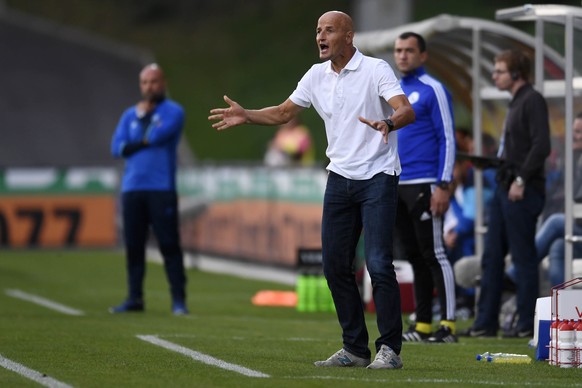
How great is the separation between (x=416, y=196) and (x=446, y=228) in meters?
3.72

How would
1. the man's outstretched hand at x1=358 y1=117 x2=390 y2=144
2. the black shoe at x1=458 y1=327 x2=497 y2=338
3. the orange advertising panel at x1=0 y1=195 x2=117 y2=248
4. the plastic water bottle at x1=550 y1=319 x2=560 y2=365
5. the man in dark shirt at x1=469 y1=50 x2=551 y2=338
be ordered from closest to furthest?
1. the man's outstretched hand at x1=358 y1=117 x2=390 y2=144
2. the plastic water bottle at x1=550 y1=319 x2=560 y2=365
3. the man in dark shirt at x1=469 y1=50 x2=551 y2=338
4. the black shoe at x1=458 y1=327 x2=497 y2=338
5. the orange advertising panel at x1=0 y1=195 x2=117 y2=248

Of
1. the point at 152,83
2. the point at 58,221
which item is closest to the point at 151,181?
the point at 152,83

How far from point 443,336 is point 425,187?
114cm

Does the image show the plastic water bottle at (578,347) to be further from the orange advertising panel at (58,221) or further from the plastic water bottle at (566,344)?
the orange advertising panel at (58,221)

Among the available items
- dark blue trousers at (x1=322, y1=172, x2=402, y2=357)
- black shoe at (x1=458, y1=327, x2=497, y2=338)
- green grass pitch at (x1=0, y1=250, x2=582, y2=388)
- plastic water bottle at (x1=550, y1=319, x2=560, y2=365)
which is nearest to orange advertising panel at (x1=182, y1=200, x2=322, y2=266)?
green grass pitch at (x1=0, y1=250, x2=582, y2=388)

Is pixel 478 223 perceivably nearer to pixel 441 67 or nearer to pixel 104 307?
pixel 441 67

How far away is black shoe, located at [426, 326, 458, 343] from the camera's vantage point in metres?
12.5

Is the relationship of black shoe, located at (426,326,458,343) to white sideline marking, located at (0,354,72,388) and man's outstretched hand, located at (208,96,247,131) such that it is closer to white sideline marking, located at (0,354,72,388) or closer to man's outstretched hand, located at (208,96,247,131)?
man's outstretched hand, located at (208,96,247,131)

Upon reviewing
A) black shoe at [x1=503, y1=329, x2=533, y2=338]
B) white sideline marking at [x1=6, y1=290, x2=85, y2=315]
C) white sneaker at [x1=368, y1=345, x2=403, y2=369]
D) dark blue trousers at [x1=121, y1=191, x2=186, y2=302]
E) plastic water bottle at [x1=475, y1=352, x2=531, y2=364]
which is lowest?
white sideline marking at [x1=6, y1=290, x2=85, y2=315]

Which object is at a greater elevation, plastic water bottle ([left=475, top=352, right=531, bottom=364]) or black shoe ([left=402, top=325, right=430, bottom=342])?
plastic water bottle ([left=475, top=352, right=531, bottom=364])

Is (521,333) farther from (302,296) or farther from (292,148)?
(292,148)

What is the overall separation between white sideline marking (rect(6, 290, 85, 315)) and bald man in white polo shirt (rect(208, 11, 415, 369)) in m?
5.45

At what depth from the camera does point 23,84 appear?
163ft

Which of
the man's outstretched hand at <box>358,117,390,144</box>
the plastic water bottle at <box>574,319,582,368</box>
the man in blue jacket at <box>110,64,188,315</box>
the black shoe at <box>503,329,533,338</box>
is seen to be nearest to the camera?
the man's outstretched hand at <box>358,117,390,144</box>
